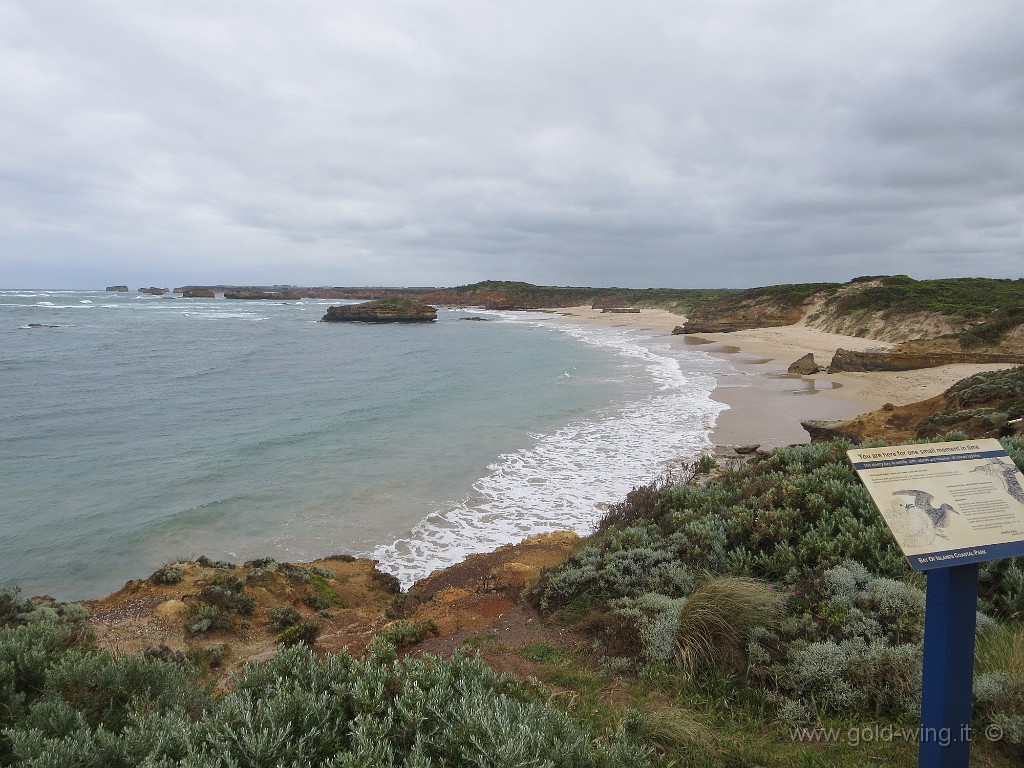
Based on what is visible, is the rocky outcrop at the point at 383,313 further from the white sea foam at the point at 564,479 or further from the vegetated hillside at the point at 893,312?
the white sea foam at the point at 564,479

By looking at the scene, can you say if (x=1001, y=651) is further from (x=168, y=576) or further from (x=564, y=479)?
(x=168, y=576)

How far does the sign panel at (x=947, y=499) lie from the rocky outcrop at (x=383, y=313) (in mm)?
75348

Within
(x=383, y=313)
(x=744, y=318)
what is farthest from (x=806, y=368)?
(x=383, y=313)

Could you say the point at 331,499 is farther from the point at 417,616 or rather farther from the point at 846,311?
the point at 846,311

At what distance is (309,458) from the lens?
13898 millimetres

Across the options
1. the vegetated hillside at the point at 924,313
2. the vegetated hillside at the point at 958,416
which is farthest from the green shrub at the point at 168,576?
the vegetated hillside at the point at 924,313

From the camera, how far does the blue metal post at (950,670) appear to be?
244cm

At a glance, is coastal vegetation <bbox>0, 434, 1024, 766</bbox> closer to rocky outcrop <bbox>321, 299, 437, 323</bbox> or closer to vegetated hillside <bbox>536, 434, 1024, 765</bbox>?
vegetated hillside <bbox>536, 434, 1024, 765</bbox>

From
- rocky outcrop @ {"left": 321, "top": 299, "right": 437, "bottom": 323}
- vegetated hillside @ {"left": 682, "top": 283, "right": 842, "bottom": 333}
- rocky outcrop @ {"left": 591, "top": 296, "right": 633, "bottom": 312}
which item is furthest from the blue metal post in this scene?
rocky outcrop @ {"left": 591, "top": 296, "right": 633, "bottom": 312}

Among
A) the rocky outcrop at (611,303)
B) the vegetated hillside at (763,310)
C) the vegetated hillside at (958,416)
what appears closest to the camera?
the vegetated hillside at (958,416)

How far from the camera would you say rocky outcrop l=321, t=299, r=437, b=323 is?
74.2 m

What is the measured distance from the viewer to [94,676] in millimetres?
3412

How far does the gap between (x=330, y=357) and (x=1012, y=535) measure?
35.8 meters

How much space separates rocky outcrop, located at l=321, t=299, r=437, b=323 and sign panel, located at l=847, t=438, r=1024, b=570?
75.3 meters
